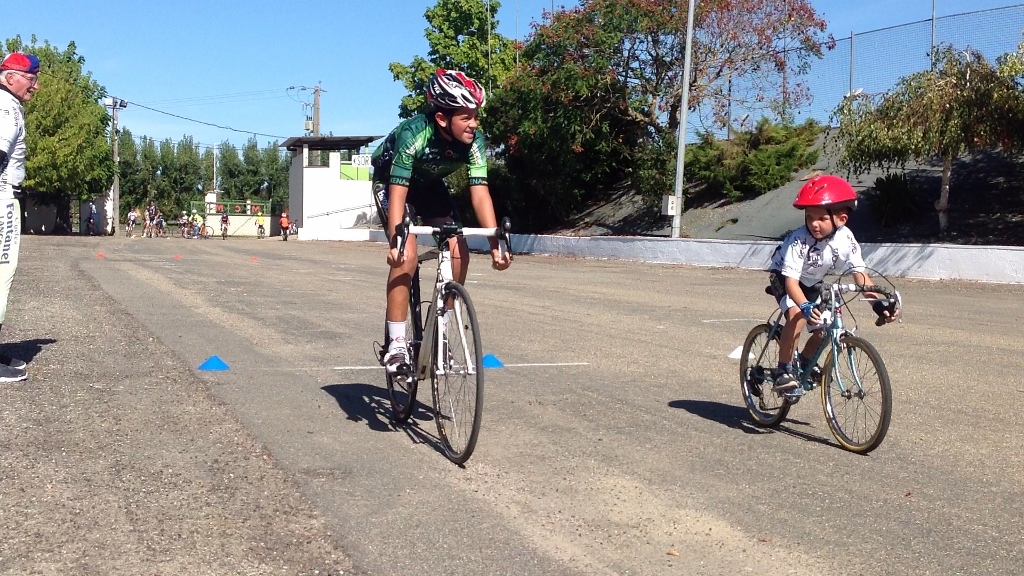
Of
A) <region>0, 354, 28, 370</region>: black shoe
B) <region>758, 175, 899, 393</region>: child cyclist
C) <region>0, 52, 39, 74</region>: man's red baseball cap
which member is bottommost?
<region>0, 354, 28, 370</region>: black shoe

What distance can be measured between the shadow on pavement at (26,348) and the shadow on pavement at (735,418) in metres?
4.97

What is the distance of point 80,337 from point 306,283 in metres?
7.82

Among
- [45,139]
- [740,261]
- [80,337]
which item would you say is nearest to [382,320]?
[80,337]

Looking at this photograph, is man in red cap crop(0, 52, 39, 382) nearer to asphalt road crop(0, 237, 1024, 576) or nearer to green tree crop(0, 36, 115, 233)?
asphalt road crop(0, 237, 1024, 576)

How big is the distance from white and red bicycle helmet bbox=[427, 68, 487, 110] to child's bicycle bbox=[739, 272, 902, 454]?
85.9 inches

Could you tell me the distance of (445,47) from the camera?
5806cm

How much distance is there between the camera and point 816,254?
5.64 m

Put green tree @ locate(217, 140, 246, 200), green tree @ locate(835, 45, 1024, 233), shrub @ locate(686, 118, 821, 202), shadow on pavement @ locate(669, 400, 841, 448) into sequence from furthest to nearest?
green tree @ locate(217, 140, 246, 200), shrub @ locate(686, 118, 821, 202), green tree @ locate(835, 45, 1024, 233), shadow on pavement @ locate(669, 400, 841, 448)

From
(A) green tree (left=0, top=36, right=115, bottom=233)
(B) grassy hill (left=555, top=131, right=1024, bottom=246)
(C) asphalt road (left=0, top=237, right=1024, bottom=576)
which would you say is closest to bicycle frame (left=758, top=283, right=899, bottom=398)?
(C) asphalt road (left=0, top=237, right=1024, bottom=576)

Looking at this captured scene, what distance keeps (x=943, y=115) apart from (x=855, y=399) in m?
18.5

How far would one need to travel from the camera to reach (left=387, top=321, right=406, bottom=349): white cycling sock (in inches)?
223

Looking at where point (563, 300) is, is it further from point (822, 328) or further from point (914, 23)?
point (914, 23)

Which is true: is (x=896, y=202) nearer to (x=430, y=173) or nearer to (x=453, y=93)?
(x=430, y=173)

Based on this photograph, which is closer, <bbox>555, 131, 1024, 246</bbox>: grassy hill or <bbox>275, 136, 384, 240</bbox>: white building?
<bbox>555, 131, 1024, 246</bbox>: grassy hill
